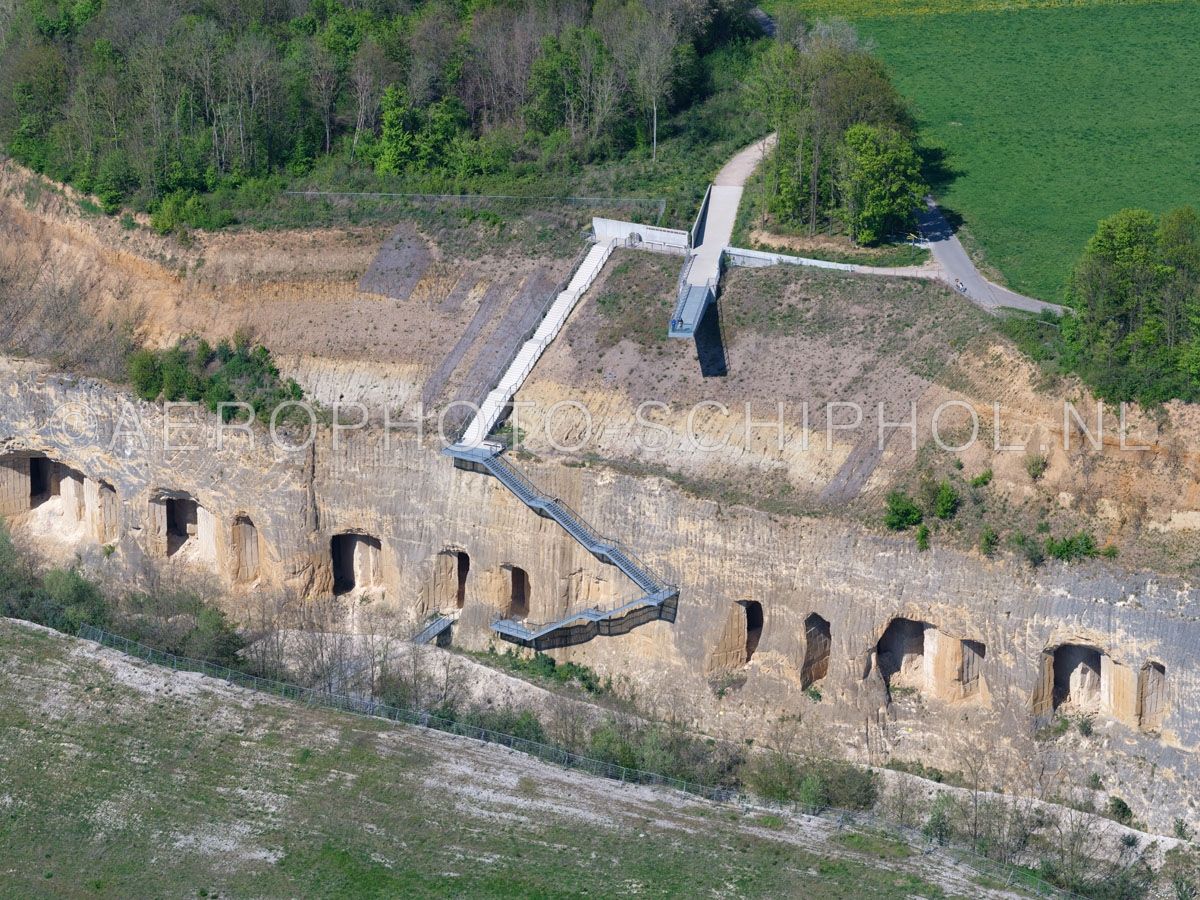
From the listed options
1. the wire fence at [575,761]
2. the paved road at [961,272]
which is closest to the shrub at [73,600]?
the wire fence at [575,761]

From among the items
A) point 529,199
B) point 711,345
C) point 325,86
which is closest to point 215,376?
point 529,199

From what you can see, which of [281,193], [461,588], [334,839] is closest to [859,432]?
[461,588]

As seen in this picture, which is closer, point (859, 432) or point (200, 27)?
point (859, 432)

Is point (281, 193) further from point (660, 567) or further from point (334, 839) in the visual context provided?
point (334, 839)

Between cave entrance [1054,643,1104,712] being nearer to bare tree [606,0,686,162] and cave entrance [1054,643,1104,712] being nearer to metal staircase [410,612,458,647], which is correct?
metal staircase [410,612,458,647]

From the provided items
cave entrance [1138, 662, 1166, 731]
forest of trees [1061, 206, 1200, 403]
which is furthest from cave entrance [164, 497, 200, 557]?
cave entrance [1138, 662, 1166, 731]

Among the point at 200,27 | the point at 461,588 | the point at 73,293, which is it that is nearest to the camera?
the point at 461,588

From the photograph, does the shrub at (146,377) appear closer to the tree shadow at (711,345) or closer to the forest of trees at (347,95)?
the forest of trees at (347,95)

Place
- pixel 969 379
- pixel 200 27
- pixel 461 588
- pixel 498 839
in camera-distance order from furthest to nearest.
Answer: pixel 200 27 < pixel 461 588 < pixel 969 379 < pixel 498 839
